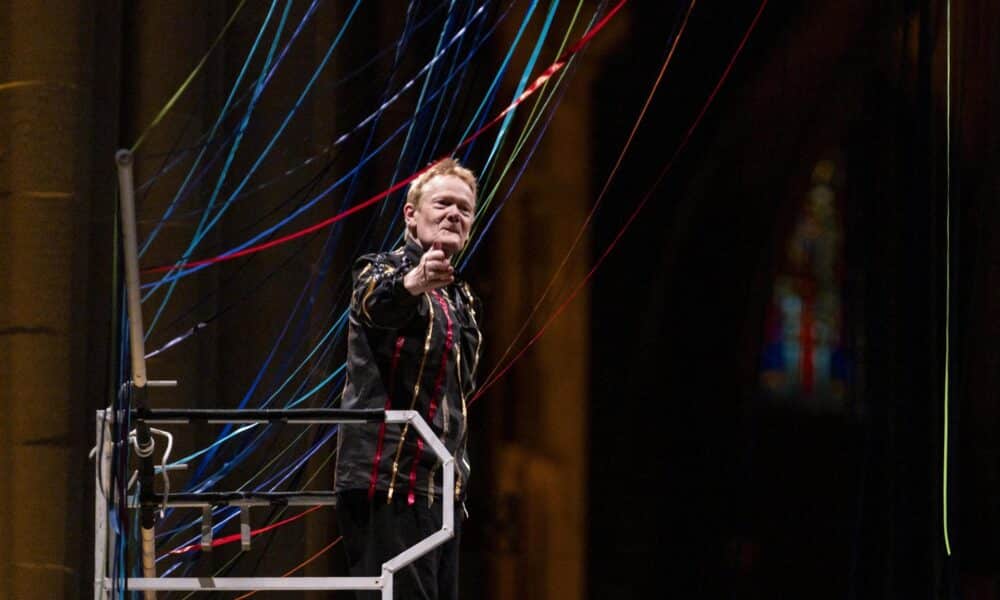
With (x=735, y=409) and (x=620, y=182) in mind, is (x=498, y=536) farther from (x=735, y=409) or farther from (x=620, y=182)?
(x=620, y=182)

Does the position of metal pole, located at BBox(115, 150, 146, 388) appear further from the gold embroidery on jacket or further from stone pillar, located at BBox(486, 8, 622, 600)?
stone pillar, located at BBox(486, 8, 622, 600)

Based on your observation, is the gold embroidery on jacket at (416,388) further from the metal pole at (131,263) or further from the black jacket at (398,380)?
the metal pole at (131,263)

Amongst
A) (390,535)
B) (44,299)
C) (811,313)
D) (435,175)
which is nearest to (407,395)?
(390,535)

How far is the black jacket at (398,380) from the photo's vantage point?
2.67 metres

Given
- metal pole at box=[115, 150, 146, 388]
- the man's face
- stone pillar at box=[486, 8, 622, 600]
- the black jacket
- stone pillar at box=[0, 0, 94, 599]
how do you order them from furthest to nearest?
1. stone pillar at box=[486, 8, 622, 600]
2. stone pillar at box=[0, 0, 94, 599]
3. the man's face
4. the black jacket
5. metal pole at box=[115, 150, 146, 388]

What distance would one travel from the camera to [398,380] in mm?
2740

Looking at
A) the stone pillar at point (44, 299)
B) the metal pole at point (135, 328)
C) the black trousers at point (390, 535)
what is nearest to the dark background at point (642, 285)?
the stone pillar at point (44, 299)

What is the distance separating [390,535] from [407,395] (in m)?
0.26

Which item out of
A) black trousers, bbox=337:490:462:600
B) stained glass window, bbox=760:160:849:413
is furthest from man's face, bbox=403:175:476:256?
stained glass window, bbox=760:160:849:413

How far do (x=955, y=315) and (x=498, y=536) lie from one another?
1624 millimetres

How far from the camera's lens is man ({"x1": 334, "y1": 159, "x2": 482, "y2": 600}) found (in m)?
2.68

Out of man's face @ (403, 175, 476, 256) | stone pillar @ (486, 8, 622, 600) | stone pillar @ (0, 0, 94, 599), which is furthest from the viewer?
stone pillar @ (486, 8, 622, 600)

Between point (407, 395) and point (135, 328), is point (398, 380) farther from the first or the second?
point (135, 328)

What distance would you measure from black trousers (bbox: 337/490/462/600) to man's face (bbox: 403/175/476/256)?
1.59 feet
